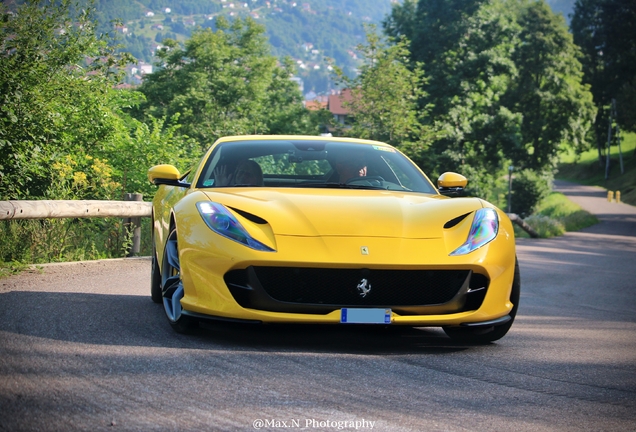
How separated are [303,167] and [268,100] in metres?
52.8

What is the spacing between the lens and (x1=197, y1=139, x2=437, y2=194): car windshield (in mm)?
6641

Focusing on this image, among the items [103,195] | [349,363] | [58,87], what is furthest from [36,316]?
[58,87]

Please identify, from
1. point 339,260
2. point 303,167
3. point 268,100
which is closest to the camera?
point 339,260

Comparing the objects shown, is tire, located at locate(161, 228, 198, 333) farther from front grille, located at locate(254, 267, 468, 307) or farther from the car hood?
front grille, located at locate(254, 267, 468, 307)

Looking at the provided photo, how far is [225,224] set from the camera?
5430 millimetres

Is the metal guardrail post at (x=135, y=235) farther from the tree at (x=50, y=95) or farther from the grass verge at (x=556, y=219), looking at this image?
the grass verge at (x=556, y=219)

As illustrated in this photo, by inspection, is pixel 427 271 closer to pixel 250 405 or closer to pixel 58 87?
pixel 250 405

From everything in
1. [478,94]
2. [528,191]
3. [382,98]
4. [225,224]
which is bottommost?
[528,191]

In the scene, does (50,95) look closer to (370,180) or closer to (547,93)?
(370,180)

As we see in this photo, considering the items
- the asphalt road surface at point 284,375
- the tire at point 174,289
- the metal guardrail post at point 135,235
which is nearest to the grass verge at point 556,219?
the metal guardrail post at point 135,235

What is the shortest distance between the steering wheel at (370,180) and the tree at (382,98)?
89.3 ft

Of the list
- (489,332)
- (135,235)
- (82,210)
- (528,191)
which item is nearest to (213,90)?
(528,191)

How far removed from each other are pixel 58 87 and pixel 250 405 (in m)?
11.9

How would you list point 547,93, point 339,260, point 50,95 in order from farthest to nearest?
point 547,93
point 50,95
point 339,260
